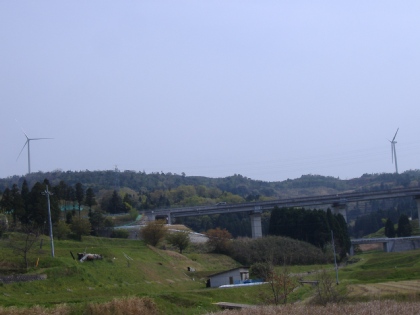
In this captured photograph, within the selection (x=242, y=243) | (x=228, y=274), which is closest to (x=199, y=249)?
(x=242, y=243)

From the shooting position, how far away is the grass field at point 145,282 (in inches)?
1305

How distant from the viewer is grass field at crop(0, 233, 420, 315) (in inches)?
1305

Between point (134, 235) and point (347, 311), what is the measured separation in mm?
61877

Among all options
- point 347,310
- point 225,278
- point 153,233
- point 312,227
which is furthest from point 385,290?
point 312,227

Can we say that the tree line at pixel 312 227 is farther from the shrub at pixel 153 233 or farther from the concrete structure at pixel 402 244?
the shrub at pixel 153 233

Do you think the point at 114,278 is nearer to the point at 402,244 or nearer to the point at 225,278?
the point at 225,278

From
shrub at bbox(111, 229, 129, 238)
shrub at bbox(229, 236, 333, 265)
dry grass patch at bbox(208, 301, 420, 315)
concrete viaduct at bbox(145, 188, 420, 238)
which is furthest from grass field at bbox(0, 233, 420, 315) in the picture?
concrete viaduct at bbox(145, 188, 420, 238)

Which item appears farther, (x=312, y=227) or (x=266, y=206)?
(x=266, y=206)

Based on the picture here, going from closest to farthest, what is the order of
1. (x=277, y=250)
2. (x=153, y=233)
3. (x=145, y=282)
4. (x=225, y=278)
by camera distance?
(x=145, y=282), (x=225, y=278), (x=153, y=233), (x=277, y=250)

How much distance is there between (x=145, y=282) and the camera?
48031 millimetres

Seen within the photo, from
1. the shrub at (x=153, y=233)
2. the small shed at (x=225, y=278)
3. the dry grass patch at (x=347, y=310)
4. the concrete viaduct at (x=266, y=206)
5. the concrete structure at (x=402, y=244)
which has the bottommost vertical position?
the concrete structure at (x=402, y=244)

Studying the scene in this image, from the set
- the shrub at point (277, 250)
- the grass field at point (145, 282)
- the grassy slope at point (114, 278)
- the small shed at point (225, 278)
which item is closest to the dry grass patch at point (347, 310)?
the grass field at point (145, 282)

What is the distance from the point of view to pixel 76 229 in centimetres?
6769

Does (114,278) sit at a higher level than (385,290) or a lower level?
higher
